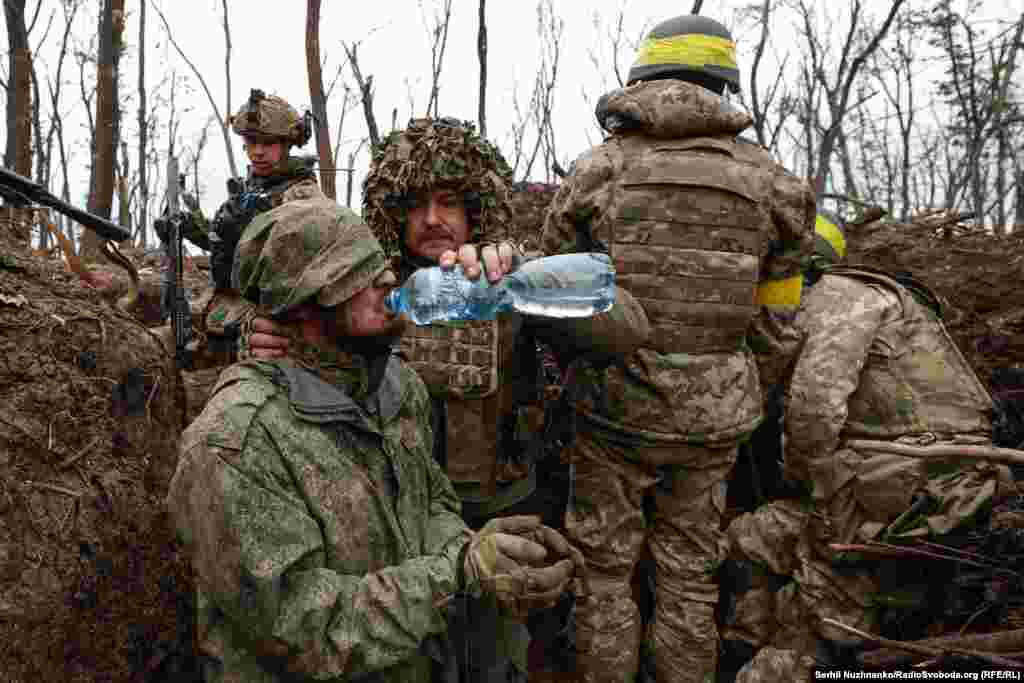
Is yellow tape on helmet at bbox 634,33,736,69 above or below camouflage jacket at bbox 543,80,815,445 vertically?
above

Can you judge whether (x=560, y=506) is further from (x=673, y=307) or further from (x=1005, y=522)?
(x=1005, y=522)

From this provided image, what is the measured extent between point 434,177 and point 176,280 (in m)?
3.08

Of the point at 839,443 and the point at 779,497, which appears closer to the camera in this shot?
the point at 839,443

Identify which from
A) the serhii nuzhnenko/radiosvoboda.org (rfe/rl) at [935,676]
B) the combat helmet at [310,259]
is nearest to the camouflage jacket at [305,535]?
the combat helmet at [310,259]

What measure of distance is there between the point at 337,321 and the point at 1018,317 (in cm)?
489

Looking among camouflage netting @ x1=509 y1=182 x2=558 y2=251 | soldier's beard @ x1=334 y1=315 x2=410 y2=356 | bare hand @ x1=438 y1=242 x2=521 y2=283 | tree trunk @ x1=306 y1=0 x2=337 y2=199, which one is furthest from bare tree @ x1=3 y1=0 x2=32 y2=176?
bare hand @ x1=438 y1=242 x2=521 y2=283

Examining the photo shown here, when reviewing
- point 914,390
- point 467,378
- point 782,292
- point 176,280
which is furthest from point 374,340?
point 176,280

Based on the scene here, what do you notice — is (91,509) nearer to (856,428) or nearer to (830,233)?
(856,428)

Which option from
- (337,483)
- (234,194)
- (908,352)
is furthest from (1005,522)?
(234,194)

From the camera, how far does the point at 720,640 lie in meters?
3.64

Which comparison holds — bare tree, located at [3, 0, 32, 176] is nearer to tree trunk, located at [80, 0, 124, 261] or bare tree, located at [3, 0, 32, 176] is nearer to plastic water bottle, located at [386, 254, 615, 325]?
tree trunk, located at [80, 0, 124, 261]

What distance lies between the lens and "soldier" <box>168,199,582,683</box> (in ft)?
5.11

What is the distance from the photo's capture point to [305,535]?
1.62 m

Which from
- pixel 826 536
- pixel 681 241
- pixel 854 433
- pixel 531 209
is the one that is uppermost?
pixel 531 209
